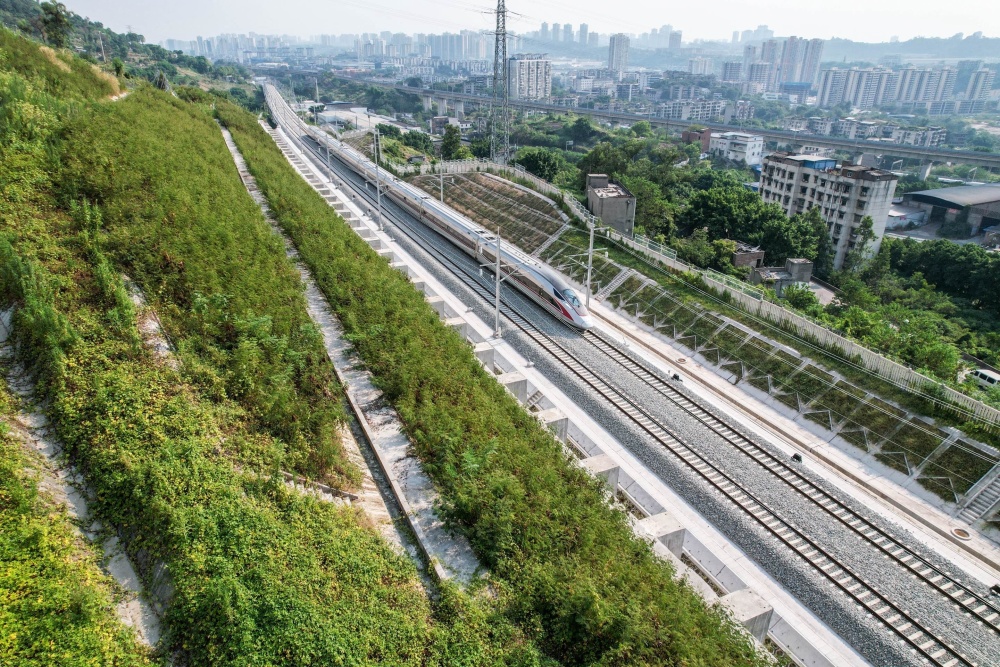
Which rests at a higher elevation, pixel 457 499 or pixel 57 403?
pixel 57 403

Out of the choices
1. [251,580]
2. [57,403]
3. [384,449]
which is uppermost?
[57,403]

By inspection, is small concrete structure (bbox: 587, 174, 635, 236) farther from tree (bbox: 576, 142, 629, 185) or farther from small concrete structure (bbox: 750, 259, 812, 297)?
tree (bbox: 576, 142, 629, 185)

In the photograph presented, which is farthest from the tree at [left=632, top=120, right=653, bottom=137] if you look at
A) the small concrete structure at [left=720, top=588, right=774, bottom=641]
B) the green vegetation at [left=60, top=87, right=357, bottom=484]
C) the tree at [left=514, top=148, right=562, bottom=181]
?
the small concrete structure at [left=720, top=588, right=774, bottom=641]

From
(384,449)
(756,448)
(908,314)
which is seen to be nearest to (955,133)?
(908,314)

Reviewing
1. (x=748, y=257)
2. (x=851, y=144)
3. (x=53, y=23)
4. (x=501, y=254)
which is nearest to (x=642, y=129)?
(x=851, y=144)

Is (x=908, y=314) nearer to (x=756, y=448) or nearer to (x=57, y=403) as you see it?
(x=756, y=448)

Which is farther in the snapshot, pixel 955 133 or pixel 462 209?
pixel 955 133

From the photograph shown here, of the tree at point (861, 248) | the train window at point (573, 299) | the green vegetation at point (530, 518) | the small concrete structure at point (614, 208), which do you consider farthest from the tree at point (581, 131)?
the green vegetation at point (530, 518)
